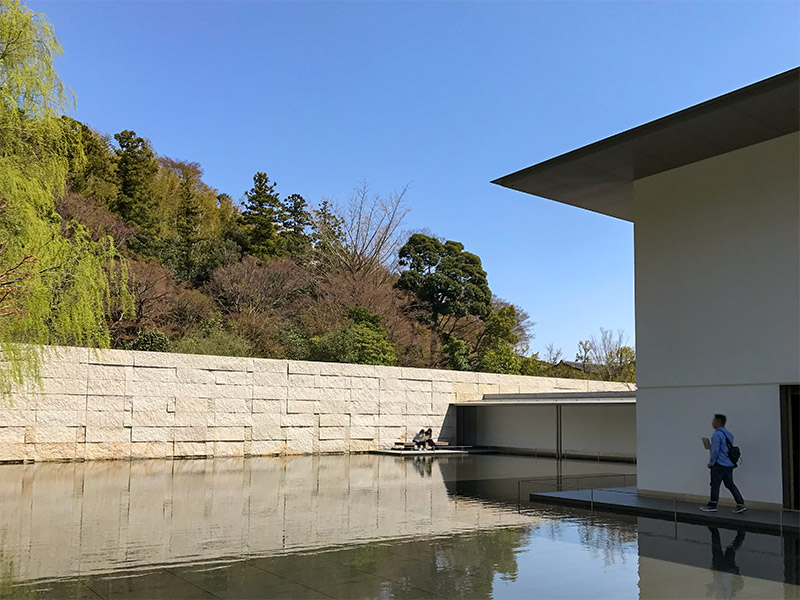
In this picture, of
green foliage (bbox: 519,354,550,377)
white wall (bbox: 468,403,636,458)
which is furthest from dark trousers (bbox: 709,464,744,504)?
green foliage (bbox: 519,354,550,377)

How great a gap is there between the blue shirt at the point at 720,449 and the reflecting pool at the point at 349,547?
115cm

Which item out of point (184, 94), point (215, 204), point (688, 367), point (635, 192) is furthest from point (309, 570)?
point (215, 204)

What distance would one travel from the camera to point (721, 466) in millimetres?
10547

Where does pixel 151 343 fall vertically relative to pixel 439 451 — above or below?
above

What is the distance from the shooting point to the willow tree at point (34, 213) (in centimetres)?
1075

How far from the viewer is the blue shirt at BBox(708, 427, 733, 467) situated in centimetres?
1056

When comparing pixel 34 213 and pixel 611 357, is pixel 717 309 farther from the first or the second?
pixel 611 357

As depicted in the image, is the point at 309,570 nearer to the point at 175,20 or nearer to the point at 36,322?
the point at 36,322

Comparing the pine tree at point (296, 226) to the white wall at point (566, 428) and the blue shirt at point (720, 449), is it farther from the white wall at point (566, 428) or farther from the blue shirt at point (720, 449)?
the blue shirt at point (720, 449)

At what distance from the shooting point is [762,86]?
9.59 meters

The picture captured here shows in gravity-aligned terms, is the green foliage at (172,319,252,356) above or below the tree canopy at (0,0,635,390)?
below

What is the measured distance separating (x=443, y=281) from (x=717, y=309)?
3045 centimetres

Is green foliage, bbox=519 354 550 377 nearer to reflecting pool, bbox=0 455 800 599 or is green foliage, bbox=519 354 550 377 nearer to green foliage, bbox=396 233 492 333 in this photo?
green foliage, bbox=396 233 492 333

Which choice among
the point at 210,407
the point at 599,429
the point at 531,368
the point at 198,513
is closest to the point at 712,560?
the point at 198,513
